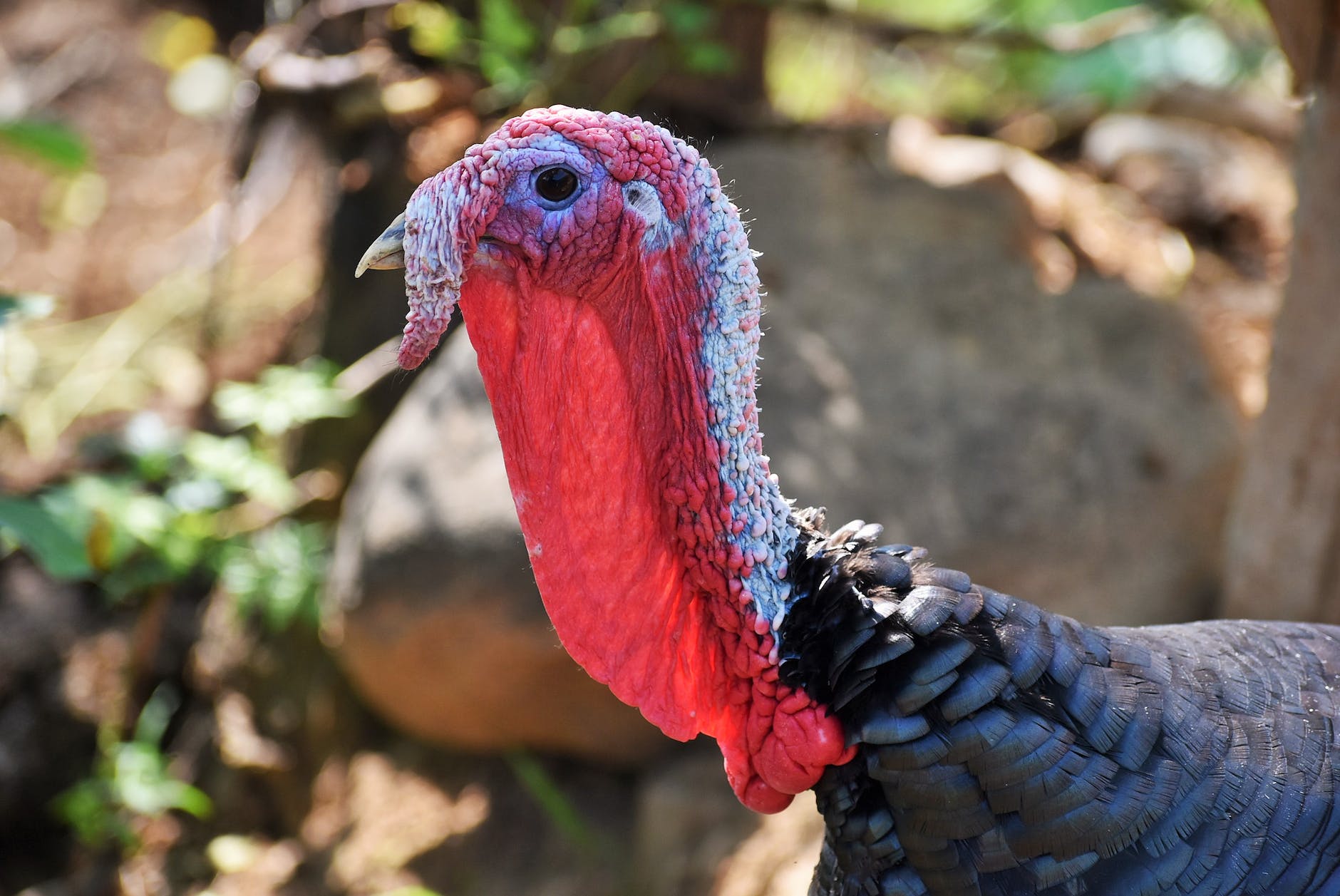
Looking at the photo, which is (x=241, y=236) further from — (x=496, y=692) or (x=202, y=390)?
(x=496, y=692)

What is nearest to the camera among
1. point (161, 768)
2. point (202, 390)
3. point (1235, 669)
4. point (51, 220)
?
point (1235, 669)

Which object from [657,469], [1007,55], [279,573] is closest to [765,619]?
[657,469]

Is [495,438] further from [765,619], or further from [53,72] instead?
[53,72]

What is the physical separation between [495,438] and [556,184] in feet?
7.73

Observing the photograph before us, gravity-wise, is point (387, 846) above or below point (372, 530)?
below

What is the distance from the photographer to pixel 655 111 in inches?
212

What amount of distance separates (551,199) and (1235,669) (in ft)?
4.69

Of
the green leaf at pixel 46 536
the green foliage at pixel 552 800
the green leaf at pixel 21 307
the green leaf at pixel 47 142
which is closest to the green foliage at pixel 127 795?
the green foliage at pixel 552 800

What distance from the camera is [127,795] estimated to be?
4422 millimetres

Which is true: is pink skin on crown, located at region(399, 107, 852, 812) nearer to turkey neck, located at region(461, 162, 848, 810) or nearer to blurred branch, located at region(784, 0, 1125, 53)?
turkey neck, located at region(461, 162, 848, 810)

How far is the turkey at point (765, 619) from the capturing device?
1843 mm

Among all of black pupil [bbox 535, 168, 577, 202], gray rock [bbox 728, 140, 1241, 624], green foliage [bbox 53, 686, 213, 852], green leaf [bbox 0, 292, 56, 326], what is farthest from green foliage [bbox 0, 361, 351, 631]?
black pupil [bbox 535, 168, 577, 202]

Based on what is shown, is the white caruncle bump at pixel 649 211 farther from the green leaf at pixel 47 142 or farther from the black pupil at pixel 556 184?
the green leaf at pixel 47 142

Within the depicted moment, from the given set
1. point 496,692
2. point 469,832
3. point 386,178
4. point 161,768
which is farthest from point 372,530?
point 386,178
